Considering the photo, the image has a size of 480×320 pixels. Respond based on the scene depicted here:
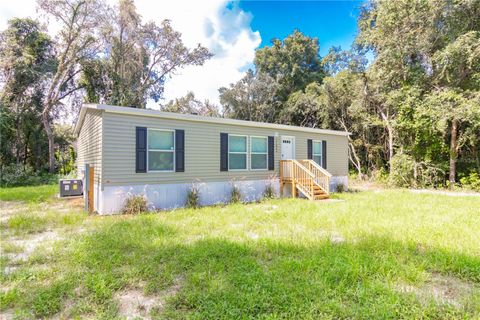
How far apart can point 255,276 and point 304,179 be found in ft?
21.9

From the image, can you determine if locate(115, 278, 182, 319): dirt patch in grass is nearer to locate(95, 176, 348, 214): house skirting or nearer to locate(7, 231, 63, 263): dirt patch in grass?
locate(7, 231, 63, 263): dirt patch in grass

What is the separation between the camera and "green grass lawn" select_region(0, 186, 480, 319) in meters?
2.48

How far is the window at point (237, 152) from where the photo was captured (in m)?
8.83

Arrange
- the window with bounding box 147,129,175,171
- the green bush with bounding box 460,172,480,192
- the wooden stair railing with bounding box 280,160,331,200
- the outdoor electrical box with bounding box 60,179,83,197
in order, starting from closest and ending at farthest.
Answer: the window with bounding box 147,129,175,171 → the wooden stair railing with bounding box 280,160,331,200 → the outdoor electrical box with bounding box 60,179,83,197 → the green bush with bounding box 460,172,480,192

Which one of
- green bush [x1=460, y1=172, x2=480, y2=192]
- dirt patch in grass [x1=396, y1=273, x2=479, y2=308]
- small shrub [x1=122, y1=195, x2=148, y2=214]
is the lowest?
dirt patch in grass [x1=396, y1=273, x2=479, y2=308]


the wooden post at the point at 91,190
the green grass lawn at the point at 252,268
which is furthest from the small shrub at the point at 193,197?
the wooden post at the point at 91,190

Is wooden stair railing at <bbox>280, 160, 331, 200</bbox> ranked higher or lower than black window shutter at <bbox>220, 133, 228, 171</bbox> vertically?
lower

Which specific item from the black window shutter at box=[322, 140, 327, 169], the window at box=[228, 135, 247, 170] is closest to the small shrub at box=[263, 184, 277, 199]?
the window at box=[228, 135, 247, 170]

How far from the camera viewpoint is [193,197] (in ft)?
25.6

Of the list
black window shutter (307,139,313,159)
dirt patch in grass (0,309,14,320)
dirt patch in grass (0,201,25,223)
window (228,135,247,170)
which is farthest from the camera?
black window shutter (307,139,313,159)

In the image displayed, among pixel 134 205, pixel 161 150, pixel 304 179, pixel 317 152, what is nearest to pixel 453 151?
pixel 317 152

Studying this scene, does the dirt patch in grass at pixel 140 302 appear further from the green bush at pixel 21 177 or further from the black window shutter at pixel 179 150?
the green bush at pixel 21 177

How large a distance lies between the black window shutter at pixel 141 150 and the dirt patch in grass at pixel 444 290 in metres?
6.15

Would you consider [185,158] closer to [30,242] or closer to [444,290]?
[30,242]
